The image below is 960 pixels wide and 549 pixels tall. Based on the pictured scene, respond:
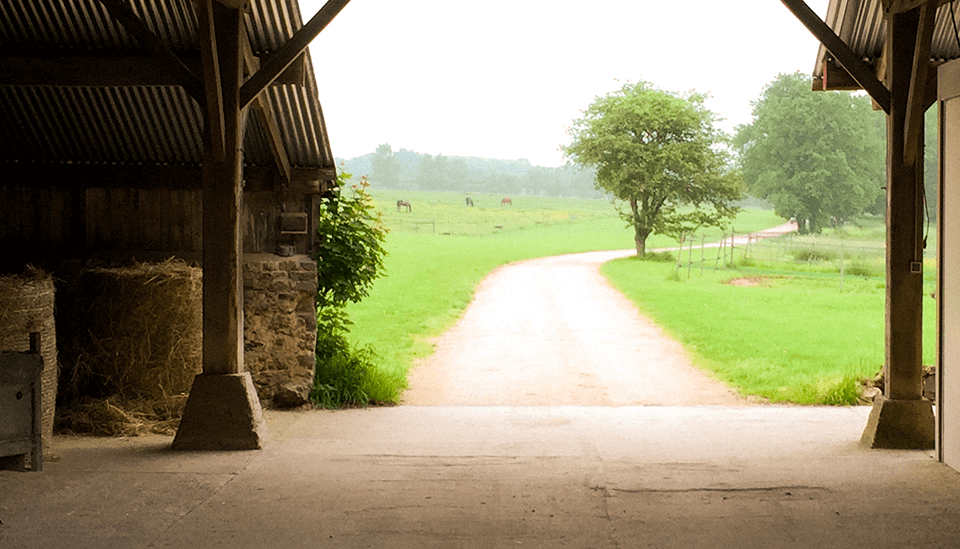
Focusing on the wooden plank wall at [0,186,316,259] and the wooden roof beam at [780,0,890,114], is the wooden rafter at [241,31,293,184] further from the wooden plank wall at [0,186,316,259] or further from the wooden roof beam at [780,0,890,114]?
the wooden roof beam at [780,0,890,114]

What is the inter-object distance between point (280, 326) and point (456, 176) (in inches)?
3009

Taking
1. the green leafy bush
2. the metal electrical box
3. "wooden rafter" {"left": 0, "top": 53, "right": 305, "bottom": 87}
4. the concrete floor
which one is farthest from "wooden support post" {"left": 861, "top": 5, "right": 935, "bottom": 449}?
the metal electrical box

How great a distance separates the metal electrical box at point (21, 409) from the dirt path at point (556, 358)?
4990 millimetres

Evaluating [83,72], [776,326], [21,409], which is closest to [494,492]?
[21,409]

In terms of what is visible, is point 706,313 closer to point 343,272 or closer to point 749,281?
point 749,281

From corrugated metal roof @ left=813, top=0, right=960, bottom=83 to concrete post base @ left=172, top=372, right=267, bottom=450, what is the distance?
19.5 ft

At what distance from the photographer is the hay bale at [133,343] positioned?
7.45 meters

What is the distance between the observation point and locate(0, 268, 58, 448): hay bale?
5.95 m

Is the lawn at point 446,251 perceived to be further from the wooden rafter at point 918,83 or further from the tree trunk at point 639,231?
the wooden rafter at point 918,83

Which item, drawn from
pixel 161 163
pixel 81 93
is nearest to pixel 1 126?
pixel 81 93

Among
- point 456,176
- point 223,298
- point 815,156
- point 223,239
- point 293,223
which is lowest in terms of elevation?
point 223,298

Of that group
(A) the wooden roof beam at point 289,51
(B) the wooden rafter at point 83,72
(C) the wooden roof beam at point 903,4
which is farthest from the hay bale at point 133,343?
(C) the wooden roof beam at point 903,4

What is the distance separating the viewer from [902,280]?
6.45 metres

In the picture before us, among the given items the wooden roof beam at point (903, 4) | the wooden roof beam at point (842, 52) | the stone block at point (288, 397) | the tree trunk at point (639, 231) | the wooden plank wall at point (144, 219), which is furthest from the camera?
the tree trunk at point (639, 231)
